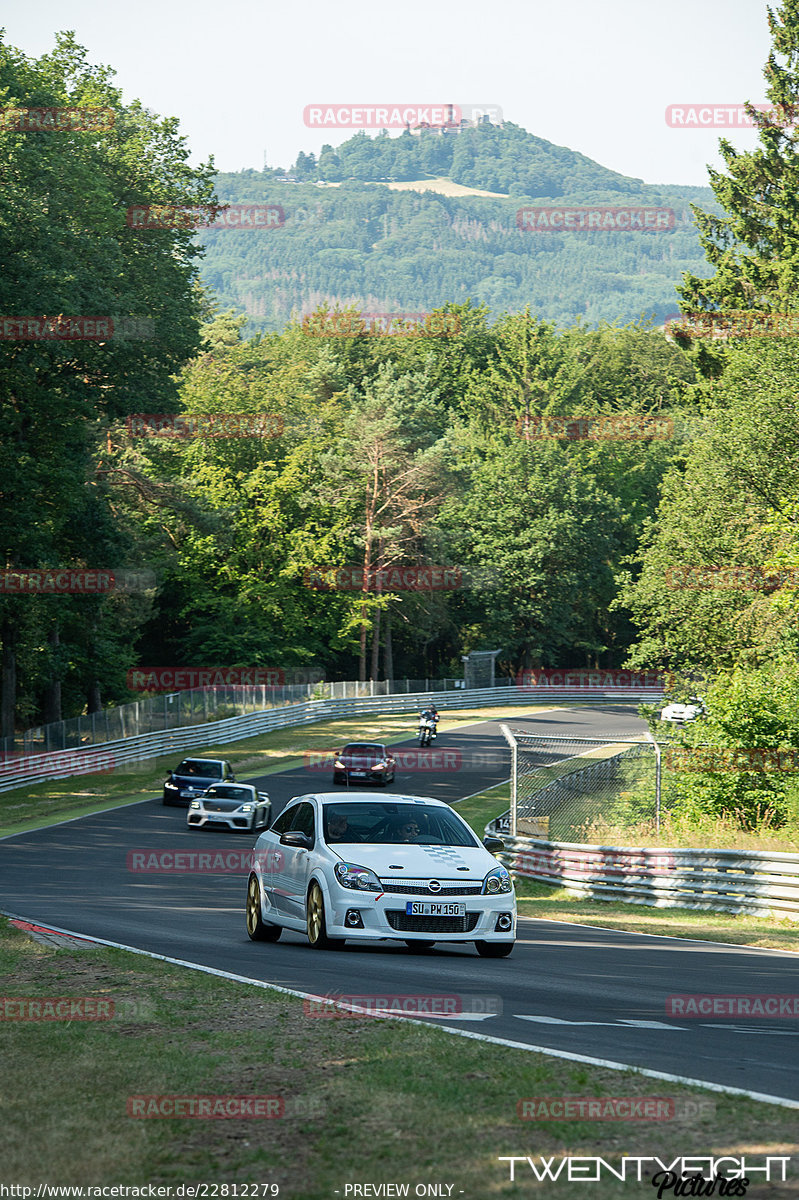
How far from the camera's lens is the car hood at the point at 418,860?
12.6 m

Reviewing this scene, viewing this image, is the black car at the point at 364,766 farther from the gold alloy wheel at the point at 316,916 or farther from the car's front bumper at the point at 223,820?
the gold alloy wheel at the point at 316,916

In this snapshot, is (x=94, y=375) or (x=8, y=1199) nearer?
(x=8, y=1199)

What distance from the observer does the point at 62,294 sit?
127 feet

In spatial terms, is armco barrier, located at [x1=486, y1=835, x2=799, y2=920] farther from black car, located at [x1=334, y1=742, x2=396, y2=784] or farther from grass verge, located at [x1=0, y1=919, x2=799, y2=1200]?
black car, located at [x1=334, y1=742, x2=396, y2=784]

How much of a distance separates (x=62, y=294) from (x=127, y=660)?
2466cm

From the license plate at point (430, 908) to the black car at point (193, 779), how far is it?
2841 centimetres

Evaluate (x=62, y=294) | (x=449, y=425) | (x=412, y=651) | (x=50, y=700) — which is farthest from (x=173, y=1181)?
(x=449, y=425)

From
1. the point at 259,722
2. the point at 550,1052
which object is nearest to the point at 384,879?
the point at 550,1052

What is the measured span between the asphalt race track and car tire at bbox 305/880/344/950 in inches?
6.4

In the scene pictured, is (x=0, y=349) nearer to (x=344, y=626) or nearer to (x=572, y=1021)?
(x=572, y=1021)

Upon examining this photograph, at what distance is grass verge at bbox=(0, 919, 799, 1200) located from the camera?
5371mm

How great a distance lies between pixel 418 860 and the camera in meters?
12.8

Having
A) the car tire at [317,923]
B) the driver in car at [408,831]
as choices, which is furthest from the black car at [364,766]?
the car tire at [317,923]

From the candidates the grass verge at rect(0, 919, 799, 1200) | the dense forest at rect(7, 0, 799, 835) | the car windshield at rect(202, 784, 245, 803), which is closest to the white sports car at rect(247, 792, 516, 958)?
the grass verge at rect(0, 919, 799, 1200)
